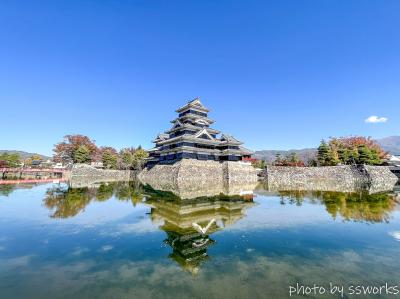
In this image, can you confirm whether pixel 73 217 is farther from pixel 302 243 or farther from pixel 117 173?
pixel 117 173

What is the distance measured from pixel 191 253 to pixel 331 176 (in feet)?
108

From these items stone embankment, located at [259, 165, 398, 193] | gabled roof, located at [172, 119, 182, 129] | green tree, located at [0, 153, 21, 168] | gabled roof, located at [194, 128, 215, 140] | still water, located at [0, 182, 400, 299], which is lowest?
still water, located at [0, 182, 400, 299]

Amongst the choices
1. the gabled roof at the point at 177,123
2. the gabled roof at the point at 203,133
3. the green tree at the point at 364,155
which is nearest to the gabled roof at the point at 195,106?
the gabled roof at the point at 177,123

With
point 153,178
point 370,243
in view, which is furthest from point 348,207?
point 153,178

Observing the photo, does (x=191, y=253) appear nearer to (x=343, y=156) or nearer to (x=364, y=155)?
(x=364, y=155)

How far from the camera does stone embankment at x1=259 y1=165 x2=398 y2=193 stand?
30.2 meters

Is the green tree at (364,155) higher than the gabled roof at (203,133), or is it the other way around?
the gabled roof at (203,133)

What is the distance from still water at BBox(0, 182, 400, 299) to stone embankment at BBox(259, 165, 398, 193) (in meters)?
20.4

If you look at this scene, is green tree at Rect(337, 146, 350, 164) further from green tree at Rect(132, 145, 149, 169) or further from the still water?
green tree at Rect(132, 145, 149, 169)

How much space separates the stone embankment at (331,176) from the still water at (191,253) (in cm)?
2043

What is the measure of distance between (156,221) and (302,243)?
612 centimetres

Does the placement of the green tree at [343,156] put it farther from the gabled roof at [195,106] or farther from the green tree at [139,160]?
the green tree at [139,160]

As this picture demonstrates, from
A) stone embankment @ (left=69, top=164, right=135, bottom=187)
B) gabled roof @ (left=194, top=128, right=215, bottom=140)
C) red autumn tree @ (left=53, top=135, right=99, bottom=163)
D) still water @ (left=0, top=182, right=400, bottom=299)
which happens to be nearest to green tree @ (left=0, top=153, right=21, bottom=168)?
red autumn tree @ (left=53, top=135, right=99, bottom=163)

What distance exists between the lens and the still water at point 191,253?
461 centimetres
